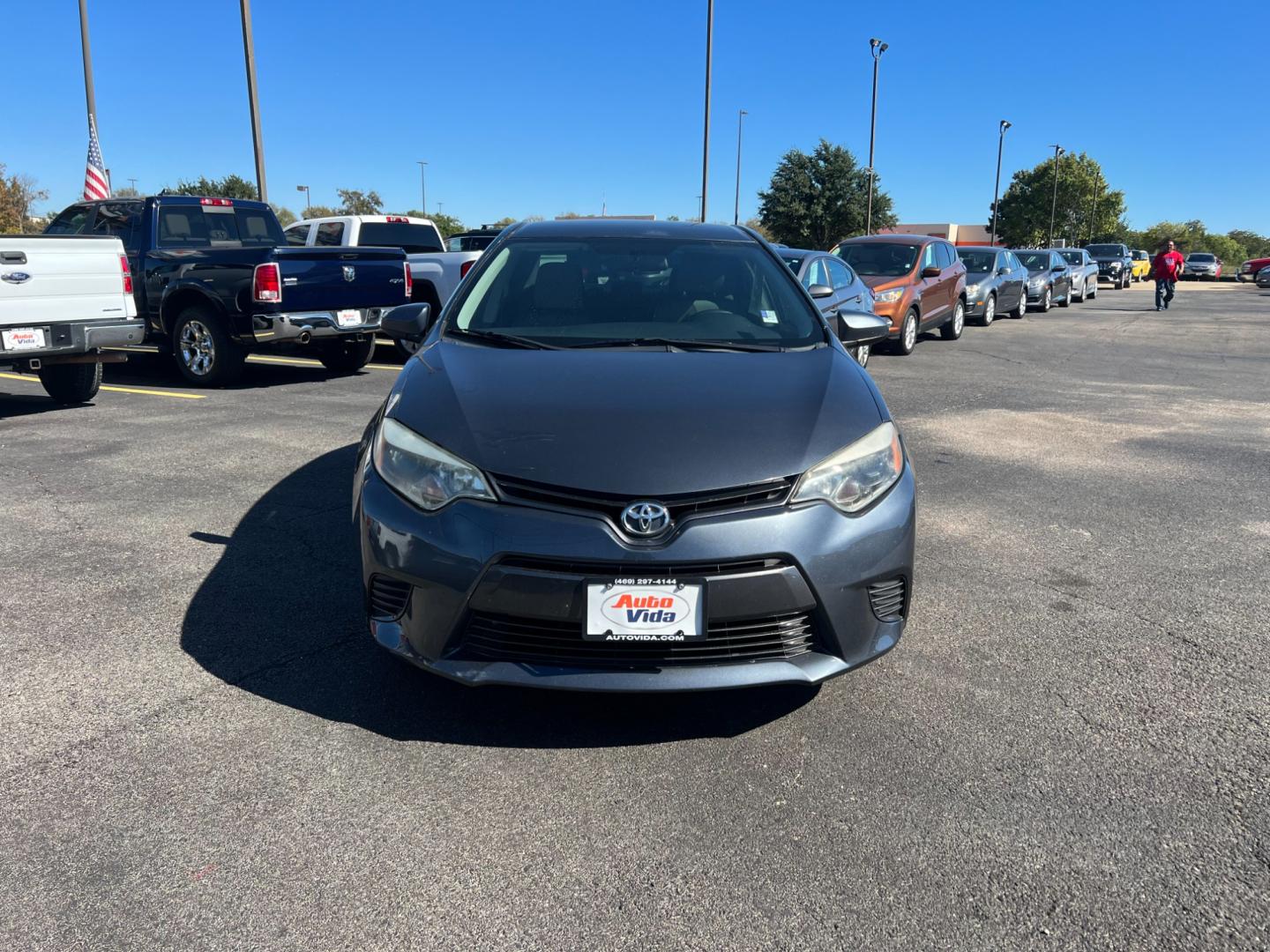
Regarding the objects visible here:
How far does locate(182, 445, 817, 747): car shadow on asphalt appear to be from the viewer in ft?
9.90

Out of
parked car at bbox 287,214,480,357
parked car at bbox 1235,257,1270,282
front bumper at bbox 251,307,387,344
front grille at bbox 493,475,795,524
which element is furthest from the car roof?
parked car at bbox 1235,257,1270,282

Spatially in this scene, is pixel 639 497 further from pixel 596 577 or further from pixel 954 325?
pixel 954 325

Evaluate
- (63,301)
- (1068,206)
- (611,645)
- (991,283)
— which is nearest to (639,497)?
(611,645)

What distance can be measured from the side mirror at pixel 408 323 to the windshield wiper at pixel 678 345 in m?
1.20

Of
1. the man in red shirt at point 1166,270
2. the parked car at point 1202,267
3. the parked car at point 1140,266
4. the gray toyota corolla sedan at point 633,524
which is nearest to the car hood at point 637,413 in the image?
the gray toyota corolla sedan at point 633,524

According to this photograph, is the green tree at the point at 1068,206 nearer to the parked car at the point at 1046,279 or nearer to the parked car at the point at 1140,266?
the parked car at the point at 1140,266

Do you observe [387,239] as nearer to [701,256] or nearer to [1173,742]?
[701,256]

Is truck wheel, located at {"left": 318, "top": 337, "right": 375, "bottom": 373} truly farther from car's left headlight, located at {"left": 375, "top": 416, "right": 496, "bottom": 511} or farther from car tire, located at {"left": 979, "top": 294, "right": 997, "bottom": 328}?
car tire, located at {"left": 979, "top": 294, "right": 997, "bottom": 328}

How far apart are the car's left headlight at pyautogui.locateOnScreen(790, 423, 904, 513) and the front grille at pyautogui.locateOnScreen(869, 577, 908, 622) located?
255mm

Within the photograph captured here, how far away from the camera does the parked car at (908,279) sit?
45.6 ft

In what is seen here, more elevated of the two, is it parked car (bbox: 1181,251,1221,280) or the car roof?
parked car (bbox: 1181,251,1221,280)

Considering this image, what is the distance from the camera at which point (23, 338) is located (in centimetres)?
766

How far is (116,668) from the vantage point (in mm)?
3412

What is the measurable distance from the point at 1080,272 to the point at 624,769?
30.5 m
